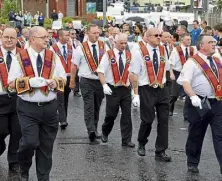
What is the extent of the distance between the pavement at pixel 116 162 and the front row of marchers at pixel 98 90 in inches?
8.7

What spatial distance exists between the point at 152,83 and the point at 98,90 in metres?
1.88

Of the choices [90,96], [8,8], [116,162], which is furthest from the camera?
[8,8]

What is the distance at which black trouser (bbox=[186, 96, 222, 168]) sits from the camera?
318 inches

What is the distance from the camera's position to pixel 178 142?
10.6 metres

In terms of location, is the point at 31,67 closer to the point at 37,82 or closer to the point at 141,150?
the point at 37,82

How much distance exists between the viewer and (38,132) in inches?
295

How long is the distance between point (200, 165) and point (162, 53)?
1731 millimetres

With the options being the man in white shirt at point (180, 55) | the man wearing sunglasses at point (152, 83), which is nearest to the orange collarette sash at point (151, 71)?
the man wearing sunglasses at point (152, 83)

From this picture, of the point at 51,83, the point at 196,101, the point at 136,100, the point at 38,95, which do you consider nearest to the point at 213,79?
the point at 196,101

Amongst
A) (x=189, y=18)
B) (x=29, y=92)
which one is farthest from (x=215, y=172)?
(x=189, y=18)

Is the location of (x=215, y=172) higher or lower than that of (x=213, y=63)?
lower

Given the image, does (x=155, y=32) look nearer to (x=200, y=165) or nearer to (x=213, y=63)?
(x=213, y=63)

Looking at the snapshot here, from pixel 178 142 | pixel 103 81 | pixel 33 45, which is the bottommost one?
pixel 178 142

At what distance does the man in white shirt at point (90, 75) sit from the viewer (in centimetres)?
1062
